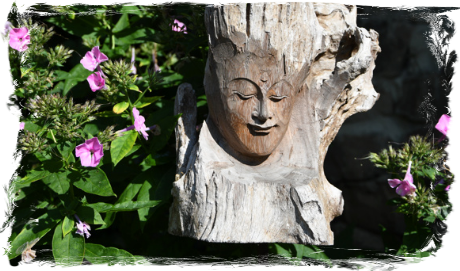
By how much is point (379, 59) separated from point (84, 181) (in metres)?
2.02

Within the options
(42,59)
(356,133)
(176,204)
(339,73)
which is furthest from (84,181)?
(356,133)

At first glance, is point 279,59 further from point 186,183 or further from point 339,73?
point 186,183

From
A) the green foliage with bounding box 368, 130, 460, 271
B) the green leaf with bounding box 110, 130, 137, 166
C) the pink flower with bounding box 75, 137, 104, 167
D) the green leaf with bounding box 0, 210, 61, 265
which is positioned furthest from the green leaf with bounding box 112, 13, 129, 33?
the green foliage with bounding box 368, 130, 460, 271

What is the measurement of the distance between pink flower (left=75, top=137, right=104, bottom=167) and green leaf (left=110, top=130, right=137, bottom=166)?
54 mm

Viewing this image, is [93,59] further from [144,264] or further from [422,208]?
[422,208]

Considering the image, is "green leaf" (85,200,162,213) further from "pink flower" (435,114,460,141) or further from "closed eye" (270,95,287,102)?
"pink flower" (435,114,460,141)

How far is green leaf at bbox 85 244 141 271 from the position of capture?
1.86 metres

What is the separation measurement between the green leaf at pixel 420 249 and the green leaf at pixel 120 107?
1155 mm

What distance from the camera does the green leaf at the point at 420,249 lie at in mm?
1979

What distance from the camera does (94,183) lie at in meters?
1.86

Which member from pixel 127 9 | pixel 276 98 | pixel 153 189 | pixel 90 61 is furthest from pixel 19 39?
pixel 276 98

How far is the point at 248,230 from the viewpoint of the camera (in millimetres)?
1760

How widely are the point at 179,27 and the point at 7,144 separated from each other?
0.82 meters

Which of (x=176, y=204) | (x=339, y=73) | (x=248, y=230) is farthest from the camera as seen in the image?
(x=339, y=73)
